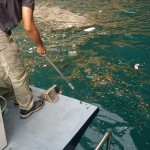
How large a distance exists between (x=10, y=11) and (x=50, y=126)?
1561 mm

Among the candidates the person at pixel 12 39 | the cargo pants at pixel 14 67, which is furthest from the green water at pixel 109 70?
the person at pixel 12 39

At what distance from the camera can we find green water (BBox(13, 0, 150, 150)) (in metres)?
4.88

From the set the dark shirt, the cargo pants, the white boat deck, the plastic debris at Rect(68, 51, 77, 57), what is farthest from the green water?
the dark shirt

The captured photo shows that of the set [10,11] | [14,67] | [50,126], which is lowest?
[50,126]

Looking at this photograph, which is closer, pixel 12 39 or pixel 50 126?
pixel 12 39

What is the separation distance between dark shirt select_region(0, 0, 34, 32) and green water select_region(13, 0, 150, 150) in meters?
2.27

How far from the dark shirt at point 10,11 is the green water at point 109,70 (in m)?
2.27

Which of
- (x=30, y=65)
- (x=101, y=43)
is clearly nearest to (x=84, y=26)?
(x=101, y=43)

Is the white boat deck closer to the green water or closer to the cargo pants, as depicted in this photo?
the cargo pants

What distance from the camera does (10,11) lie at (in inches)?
Answer: 133

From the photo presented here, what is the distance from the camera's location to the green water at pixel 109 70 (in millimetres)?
4879

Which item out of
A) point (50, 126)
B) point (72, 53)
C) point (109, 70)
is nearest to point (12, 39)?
point (50, 126)

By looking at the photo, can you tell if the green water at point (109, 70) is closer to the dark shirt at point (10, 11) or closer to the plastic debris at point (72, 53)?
the plastic debris at point (72, 53)

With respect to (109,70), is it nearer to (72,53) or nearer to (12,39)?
(72,53)
